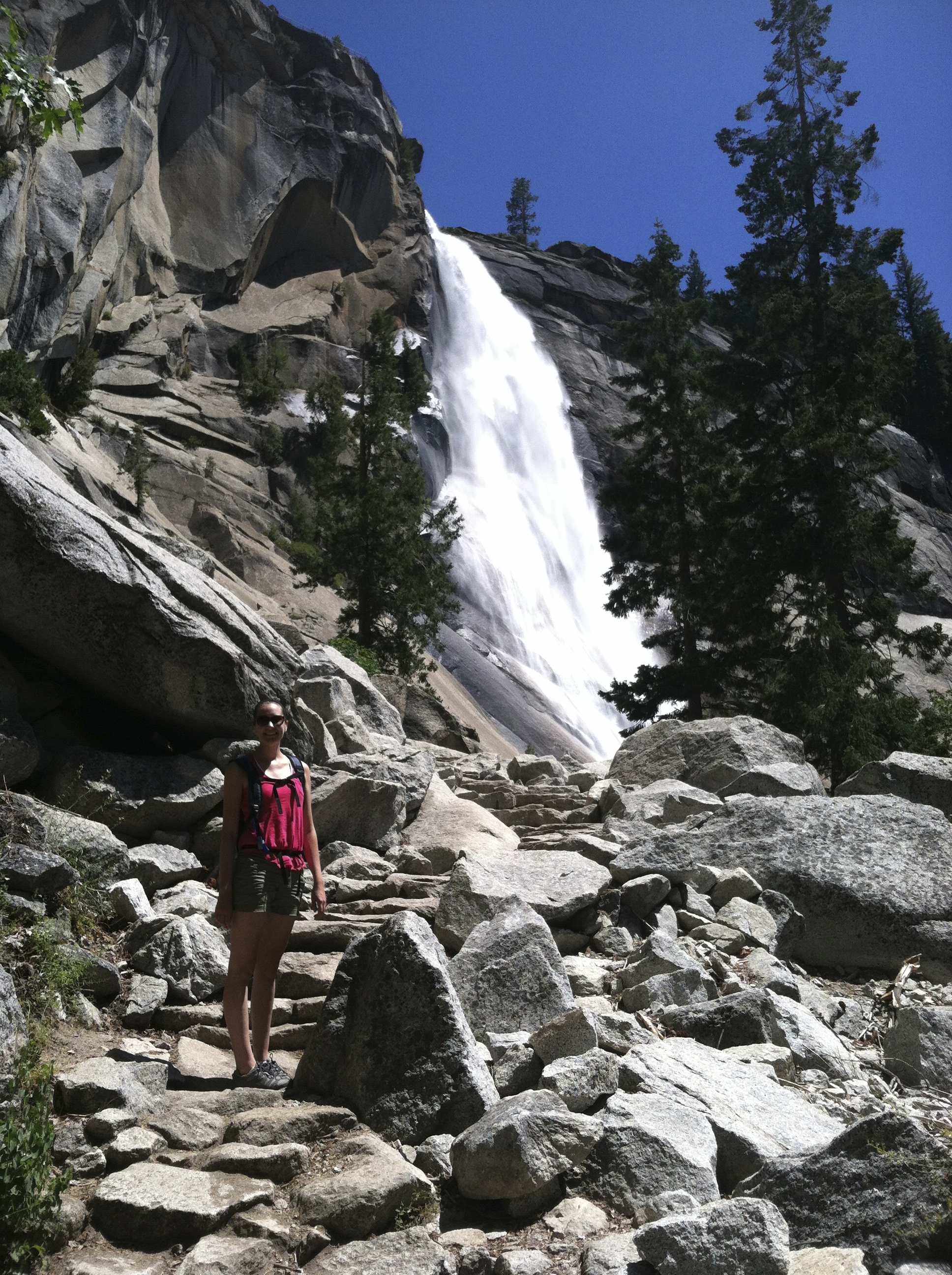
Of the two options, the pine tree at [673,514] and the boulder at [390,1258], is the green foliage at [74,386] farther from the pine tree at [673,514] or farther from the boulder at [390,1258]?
the boulder at [390,1258]

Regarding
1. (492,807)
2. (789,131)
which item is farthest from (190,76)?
(492,807)

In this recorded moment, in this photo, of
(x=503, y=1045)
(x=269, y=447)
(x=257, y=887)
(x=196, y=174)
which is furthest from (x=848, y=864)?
(x=196, y=174)

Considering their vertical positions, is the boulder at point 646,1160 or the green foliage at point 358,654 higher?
the green foliage at point 358,654

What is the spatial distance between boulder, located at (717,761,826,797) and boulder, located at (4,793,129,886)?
19.5 feet

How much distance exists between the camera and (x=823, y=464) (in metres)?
20.1

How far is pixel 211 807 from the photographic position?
8047 millimetres

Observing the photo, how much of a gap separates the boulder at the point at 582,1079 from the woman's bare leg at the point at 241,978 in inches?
58.3

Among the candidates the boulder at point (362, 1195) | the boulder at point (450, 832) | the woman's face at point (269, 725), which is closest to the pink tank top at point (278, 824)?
the woman's face at point (269, 725)

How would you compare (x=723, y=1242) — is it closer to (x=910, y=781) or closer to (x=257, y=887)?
(x=257, y=887)

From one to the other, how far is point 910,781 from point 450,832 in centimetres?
510

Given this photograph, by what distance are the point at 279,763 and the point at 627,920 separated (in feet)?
10.6

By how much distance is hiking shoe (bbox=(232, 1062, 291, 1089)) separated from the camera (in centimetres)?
486

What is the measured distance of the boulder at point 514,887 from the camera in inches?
256

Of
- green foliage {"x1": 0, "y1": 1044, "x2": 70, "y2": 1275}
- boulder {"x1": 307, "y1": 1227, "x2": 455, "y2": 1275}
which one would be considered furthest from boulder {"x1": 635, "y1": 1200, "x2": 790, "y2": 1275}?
green foliage {"x1": 0, "y1": 1044, "x2": 70, "y2": 1275}
